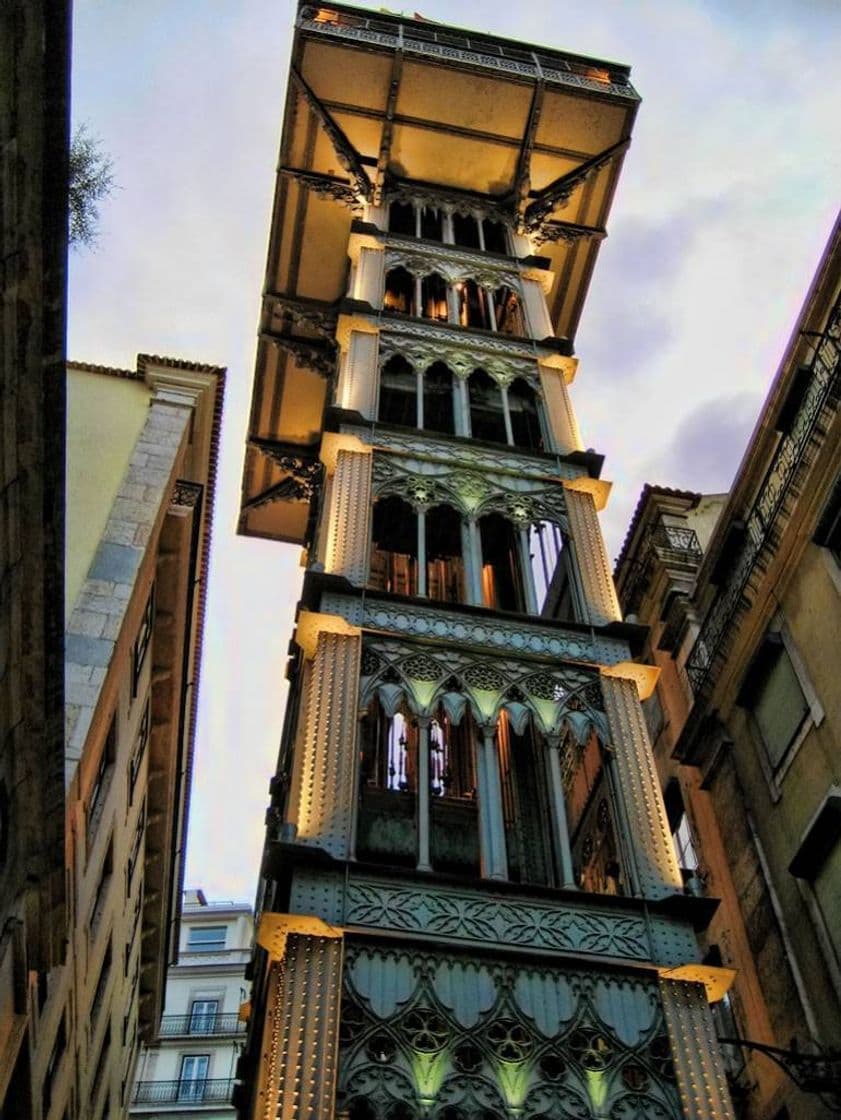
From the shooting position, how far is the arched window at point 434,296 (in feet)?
83.1

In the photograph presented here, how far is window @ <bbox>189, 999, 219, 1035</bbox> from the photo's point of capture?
158 feet

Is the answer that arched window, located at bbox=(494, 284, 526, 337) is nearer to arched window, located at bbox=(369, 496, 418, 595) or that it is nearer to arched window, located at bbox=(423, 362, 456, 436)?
arched window, located at bbox=(423, 362, 456, 436)

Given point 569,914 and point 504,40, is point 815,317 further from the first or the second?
point 504,40

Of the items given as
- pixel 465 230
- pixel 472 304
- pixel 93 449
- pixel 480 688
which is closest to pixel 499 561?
pixel 480 688


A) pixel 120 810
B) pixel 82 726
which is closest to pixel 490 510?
pixel 82 726

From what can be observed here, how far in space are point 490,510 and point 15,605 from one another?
31.9ft

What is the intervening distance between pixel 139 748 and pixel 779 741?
12328 mm

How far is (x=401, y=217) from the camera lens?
29281 millimetres

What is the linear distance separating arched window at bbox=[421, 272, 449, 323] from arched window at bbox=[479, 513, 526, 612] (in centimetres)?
732

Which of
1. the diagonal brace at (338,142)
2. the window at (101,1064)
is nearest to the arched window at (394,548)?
the window at (101,1064)

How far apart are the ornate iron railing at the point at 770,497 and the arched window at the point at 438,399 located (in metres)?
6.12

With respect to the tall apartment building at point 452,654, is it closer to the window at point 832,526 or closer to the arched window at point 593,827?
the arched window at point 593,827

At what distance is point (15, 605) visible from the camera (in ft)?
33.2

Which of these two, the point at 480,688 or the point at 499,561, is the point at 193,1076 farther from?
the point at 480,688
